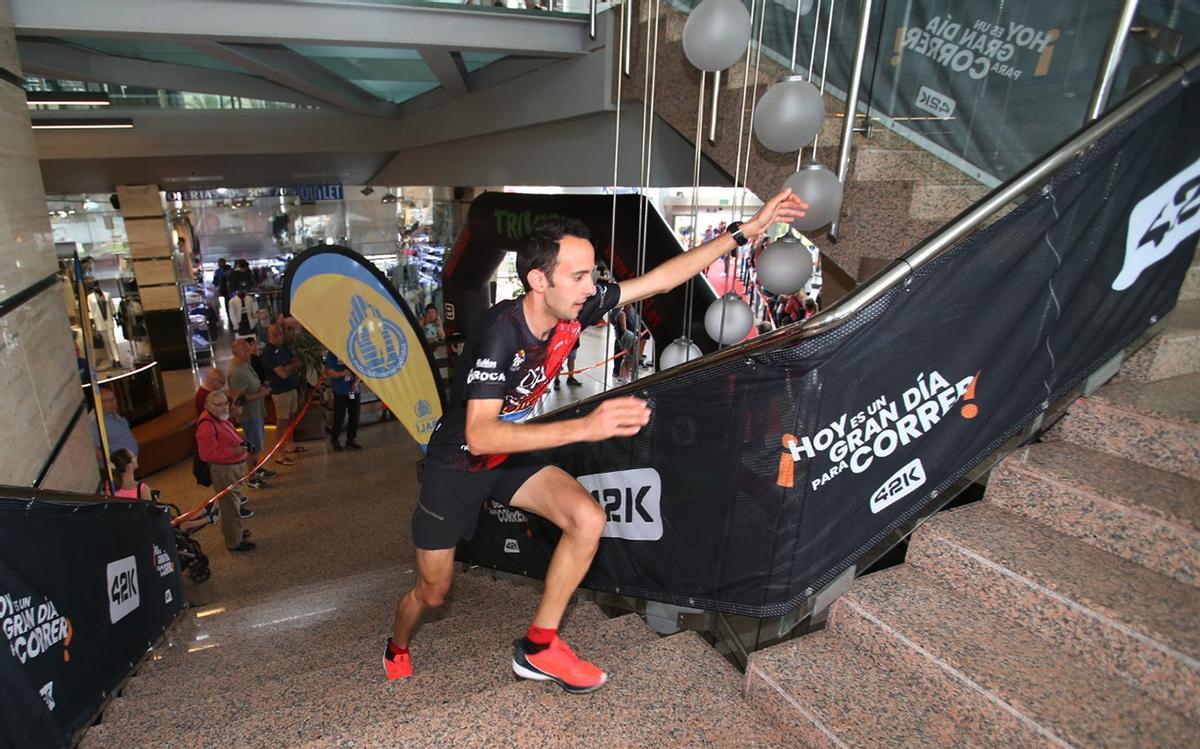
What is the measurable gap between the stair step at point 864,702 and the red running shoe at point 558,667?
0.48 m

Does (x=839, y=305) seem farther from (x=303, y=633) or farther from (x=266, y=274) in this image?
(x=266, y=274)

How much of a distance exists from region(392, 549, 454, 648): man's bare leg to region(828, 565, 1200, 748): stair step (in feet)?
4.39

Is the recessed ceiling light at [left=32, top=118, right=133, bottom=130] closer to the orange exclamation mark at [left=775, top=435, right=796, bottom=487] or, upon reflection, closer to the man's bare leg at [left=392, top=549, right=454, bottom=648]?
the man's bare leg at [left=392, top=549, right=454, bottom=648]

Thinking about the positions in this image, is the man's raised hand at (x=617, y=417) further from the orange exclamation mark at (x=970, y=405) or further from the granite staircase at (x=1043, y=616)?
the orange exclamation mark at (x=970, y=405)

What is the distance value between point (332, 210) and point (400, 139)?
7.71m

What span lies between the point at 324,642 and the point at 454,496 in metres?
1.89

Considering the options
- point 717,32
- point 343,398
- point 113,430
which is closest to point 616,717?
point 717,32

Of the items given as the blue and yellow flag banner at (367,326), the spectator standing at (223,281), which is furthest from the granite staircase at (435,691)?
the spectator standing at (223,281)

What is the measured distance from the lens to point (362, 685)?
8.07 feet

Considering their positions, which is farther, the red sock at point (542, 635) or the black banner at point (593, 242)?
the black banner at point (593, 242)

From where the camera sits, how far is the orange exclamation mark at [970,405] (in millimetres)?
1983

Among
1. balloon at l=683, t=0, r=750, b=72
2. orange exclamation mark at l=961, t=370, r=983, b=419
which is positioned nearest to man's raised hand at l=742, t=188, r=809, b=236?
orange exclamation mark at l=961, t=370, r=983, b=419

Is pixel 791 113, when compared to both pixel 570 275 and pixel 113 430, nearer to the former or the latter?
pixel 570 275

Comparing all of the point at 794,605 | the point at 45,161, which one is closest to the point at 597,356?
the point at 45,161
